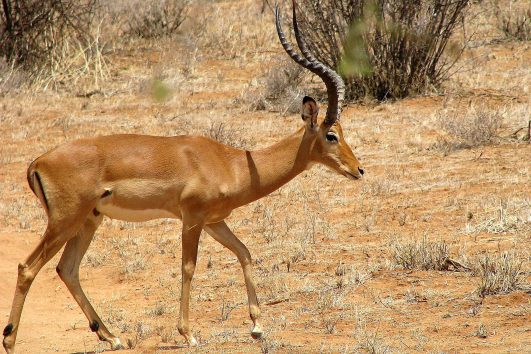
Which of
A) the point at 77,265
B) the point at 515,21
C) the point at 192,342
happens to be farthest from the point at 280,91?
the point at 192,342

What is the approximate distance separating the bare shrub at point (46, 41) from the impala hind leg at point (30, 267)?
1291 centimetres

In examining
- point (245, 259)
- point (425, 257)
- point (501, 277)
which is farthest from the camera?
point (425, 257)

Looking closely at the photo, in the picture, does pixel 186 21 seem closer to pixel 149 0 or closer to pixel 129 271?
pixel 149 0

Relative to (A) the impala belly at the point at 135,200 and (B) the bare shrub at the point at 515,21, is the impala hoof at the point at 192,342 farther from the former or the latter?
(B) the bare shrub at the point at 515,21

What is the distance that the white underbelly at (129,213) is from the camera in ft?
24.6

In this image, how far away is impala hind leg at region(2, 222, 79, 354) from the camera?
7223 mm


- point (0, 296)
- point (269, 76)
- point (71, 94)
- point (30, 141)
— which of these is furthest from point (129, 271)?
point (71, 94)

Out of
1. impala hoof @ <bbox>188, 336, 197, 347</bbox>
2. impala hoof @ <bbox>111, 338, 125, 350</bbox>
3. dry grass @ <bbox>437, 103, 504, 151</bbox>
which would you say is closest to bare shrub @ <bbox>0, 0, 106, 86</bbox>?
dry grass @ <bbox>437, 103, 504, 151</bbox>

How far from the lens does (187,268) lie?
756 cm

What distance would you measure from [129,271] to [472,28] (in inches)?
576

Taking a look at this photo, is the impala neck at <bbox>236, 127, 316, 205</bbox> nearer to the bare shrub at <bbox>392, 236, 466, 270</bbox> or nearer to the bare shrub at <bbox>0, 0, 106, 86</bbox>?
the bare shrub at <bbox>392, 236, 466, 270</bbox>

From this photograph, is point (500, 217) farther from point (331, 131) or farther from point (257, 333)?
point (257, 333)

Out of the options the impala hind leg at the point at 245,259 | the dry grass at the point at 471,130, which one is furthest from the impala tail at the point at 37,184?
the dry grass at the point at 471,130

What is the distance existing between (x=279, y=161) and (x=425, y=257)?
1.89 metres
